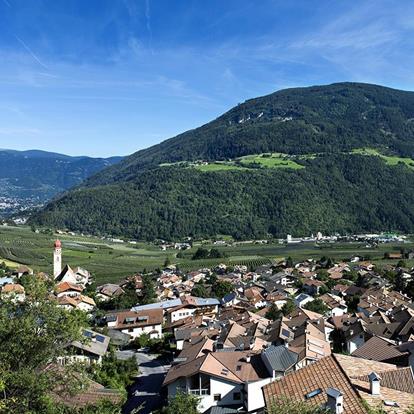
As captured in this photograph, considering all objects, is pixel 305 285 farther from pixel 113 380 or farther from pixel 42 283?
pixel 42 283

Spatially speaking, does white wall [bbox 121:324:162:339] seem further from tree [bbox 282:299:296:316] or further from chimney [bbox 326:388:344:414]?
chimney [bbox 326:388:344:414]

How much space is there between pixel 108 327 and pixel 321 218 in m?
129

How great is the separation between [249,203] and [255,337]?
14198 centimetres

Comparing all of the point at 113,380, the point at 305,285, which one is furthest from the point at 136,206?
the point at 113,380

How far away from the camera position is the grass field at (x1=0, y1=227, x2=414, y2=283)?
8431 centimetres

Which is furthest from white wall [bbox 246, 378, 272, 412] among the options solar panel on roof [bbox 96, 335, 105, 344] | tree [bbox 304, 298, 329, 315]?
tree [bbox 304, 298, 329, 315]

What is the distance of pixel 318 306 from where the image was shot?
148 ft

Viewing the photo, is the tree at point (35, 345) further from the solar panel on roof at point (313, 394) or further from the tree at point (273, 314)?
the tree at point (273, 314)

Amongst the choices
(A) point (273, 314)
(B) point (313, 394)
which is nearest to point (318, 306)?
(A) point (273, 314)

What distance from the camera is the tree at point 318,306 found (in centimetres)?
4431

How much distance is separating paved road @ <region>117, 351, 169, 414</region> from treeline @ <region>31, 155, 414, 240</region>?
118m

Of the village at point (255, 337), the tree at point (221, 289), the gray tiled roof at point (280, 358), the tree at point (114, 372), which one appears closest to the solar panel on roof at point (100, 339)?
the village at point (255, 337)

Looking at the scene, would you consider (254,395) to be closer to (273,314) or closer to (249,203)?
(273,314)

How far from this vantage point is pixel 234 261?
92.4m
